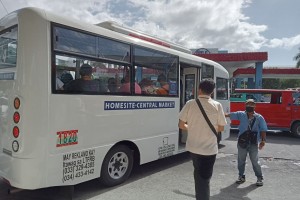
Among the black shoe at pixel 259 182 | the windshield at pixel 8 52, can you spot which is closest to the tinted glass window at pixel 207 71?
the black shoe at pixel 259 182

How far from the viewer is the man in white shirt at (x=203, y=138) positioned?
3.65 metres

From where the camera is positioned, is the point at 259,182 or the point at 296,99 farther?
the point at 296,99

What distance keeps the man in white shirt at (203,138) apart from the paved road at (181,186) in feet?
3.38

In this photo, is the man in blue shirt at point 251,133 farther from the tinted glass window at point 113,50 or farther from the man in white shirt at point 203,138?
the tinted glass window at point 113,50

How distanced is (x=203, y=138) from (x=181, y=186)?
6.01 feet

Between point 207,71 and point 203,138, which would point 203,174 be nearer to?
point 203,138

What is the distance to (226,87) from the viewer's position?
9.10 meters

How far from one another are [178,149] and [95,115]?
2.85 m

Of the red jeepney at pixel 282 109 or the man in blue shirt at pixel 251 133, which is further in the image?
the red jeepney at pixel 282 109

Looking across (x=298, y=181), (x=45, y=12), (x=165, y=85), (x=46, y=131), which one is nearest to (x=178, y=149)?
(x=165, y=85)

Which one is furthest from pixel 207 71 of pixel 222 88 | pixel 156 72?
pixel 156 72

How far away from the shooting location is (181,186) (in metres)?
5.11

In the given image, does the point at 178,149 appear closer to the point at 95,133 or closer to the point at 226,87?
the point at 95,133

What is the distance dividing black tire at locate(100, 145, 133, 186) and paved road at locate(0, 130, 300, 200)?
0.46ft
